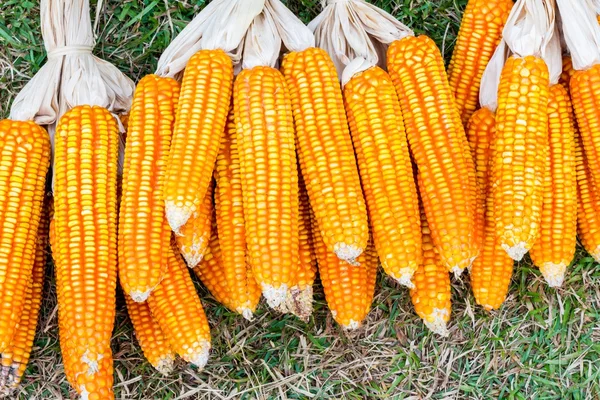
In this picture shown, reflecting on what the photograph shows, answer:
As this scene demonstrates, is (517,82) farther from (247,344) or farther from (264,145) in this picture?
(247,344)

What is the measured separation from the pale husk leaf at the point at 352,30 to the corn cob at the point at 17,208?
149 cm

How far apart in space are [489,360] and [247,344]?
51.9 inches

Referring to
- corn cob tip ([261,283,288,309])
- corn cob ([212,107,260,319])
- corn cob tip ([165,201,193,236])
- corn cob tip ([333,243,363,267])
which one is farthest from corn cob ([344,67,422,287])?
corn cob tip ([165,201,193,236])

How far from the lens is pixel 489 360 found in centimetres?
348

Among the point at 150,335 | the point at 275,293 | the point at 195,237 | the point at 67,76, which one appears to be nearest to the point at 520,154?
the point at 275,293

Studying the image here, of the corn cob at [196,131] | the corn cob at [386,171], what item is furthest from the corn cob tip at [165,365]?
the corn cob at [386,171]

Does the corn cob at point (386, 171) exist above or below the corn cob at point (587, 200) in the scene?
above

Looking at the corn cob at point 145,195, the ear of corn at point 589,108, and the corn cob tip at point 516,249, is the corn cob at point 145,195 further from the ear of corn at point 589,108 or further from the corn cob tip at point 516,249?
the ear of corn at point 589,108

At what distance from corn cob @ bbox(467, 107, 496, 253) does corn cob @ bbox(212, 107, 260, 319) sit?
1156mm

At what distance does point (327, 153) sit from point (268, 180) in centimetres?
29

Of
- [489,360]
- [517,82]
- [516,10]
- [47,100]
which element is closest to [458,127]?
[517,82]

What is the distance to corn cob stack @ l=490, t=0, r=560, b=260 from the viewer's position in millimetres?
2850

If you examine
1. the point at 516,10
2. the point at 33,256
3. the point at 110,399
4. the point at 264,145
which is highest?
the point at 516,10

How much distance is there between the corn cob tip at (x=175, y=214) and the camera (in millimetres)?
2744
